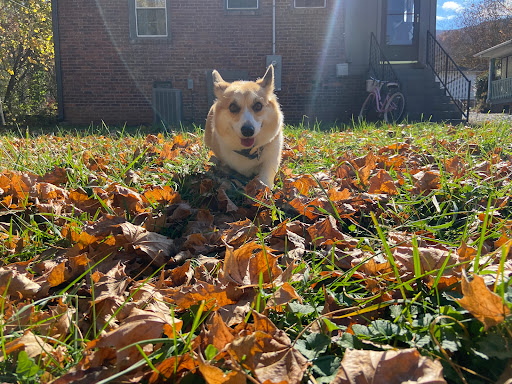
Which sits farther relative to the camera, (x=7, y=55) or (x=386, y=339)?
(x=7, y=55)

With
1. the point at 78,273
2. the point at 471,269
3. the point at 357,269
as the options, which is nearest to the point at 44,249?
the point at 78,273

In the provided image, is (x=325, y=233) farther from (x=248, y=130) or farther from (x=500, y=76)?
(x=500, y=76)

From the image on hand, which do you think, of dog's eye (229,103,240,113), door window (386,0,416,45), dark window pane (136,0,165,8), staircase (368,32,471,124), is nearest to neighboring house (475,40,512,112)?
door window (386,0,416,45)

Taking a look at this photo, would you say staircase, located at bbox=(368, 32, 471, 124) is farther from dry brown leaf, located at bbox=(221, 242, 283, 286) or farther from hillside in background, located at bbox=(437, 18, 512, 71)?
hillside in background, located at bbox=(437, 18, 512, 71)

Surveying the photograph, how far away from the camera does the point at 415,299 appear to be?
109 cm

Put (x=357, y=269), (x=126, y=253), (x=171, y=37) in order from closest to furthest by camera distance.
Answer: (x=357, y=269) → (x=126, y=253) → (x=171, y=37)

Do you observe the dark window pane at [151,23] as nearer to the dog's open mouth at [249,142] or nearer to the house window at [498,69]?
the dog's open mouth at [249,142]

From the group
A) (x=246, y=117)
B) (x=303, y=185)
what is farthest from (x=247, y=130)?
(x=303, y=185)

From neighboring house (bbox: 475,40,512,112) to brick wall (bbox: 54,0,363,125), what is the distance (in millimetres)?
12868

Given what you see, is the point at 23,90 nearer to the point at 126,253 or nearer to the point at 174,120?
the point at 174,120

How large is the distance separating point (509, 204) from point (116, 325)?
6.40 feet

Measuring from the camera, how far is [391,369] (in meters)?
0.83

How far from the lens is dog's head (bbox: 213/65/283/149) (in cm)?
315

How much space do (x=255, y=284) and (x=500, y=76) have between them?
27.0 metres
